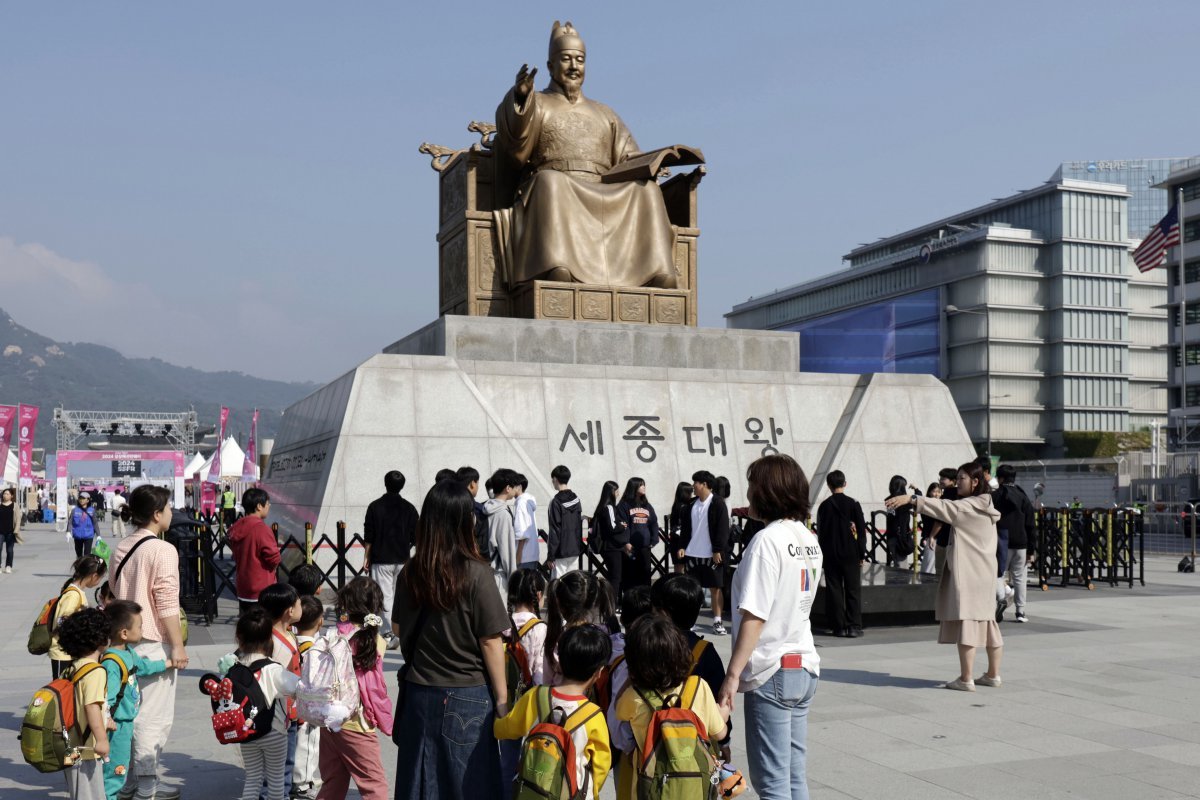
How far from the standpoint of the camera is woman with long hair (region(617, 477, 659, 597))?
1031cm

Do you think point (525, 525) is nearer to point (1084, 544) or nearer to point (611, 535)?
point (611, 535)

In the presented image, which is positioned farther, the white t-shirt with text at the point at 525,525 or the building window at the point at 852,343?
the building window at the point at 852,343

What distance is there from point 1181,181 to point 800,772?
61.7 metres

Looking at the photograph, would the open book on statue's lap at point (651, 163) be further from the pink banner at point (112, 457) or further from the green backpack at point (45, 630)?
the pink banner at point (112, 457)

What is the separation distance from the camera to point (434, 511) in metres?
3.89

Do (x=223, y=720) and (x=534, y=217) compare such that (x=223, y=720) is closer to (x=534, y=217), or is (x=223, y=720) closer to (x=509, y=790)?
(x=509, y=790)

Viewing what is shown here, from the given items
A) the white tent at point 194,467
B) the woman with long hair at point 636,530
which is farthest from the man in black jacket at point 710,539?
the white tent at point 194,467

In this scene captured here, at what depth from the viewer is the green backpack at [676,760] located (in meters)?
3.63

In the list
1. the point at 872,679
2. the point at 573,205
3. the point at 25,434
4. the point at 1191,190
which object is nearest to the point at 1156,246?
the point at 1191,190

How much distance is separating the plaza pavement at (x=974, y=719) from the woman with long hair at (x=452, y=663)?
2.09 meters

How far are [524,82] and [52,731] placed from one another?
11848 mm

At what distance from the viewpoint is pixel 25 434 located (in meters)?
34.9

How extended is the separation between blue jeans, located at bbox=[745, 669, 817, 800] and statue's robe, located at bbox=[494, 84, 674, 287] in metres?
11.3

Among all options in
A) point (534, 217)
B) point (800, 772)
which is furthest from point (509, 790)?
point (534, 217)
